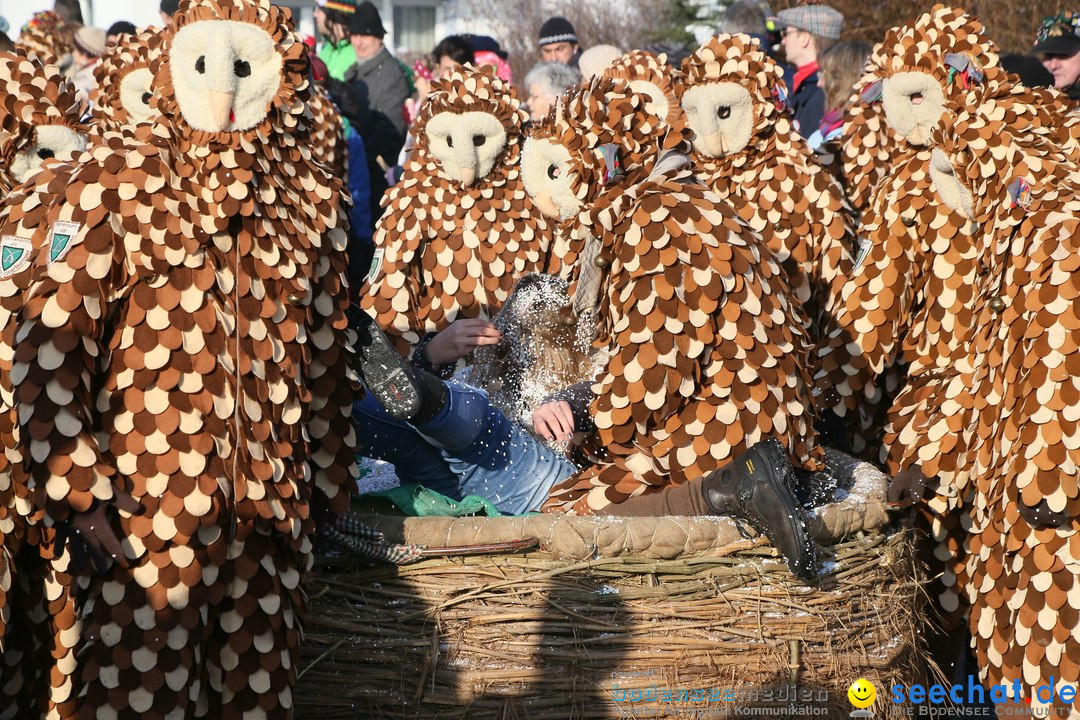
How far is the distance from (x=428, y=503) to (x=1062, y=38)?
3.83 meters

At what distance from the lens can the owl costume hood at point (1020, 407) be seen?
3041mm

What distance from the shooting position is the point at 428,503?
3.53 m

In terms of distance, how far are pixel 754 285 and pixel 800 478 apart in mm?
574

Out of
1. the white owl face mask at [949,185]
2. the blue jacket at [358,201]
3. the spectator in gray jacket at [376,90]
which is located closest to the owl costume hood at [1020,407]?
the white owl face mask at [949,185]

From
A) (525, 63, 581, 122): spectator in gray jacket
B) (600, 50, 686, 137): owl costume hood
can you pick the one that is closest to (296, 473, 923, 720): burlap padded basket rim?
(600, 50, 686, 137): owl costume hood

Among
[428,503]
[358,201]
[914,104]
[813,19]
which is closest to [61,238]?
[428,503]

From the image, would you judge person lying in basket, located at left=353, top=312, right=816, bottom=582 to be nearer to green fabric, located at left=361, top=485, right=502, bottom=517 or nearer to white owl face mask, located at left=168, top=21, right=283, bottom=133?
green fabric, located at left=361, top=485, right=502, bottom=517

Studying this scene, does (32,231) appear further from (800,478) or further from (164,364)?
(800,478)

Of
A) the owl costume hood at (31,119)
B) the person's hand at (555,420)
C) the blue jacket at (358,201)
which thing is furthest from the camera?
the blue jacket at (358,201)

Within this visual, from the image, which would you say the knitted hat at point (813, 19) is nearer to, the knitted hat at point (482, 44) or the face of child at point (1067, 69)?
the face of child at point (1067, 69)

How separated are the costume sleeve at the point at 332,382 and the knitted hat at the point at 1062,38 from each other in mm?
3876

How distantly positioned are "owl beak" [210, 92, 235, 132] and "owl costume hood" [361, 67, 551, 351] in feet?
6.73

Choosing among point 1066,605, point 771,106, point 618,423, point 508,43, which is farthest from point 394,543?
point 508,43

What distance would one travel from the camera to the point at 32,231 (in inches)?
106
